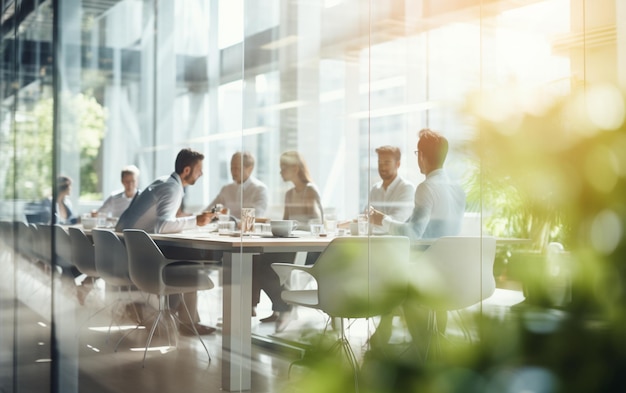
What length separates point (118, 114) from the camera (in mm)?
3178

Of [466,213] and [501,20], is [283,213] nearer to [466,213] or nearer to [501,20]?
[466,213]

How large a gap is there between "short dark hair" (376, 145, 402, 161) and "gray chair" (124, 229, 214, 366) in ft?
3.19

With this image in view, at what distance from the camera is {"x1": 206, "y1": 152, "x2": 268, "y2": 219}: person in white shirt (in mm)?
2160

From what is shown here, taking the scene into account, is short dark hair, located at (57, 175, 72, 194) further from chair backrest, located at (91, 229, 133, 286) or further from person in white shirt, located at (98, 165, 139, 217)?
person in white shirt, located at (98, 165, 139, 217)

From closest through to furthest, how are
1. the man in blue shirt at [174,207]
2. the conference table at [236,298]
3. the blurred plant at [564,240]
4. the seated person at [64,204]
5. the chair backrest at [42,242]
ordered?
the blurred plant at [564,240], the conference table at [236,298], the man in blue shirt at [174,207], the seated person at [64,204], the chair backrest at [42,242]

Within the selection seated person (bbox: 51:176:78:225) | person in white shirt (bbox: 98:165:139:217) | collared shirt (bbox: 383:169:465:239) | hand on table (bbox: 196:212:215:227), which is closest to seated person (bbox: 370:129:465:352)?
collared shirt (bbox: 383:169:465:239)

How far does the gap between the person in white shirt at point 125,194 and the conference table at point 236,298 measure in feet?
1.85

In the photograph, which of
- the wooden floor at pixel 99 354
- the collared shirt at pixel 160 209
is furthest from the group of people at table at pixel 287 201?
the wooden floor at pixel 99 354

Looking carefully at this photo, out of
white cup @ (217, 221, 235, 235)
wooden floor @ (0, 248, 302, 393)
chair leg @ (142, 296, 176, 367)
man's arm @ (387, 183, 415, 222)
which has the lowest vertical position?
wooden floor @ (0, 248, 302, 393)

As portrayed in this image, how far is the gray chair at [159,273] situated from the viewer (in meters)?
2.58

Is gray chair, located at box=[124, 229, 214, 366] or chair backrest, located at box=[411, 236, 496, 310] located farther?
gray chair, located at box=[124, 229, 214, 366]

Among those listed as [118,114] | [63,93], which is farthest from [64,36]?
[118,114]

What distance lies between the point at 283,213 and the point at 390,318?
19.8 inches

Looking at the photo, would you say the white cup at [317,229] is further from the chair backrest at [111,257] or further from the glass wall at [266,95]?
the chair backrest at [111,257]
